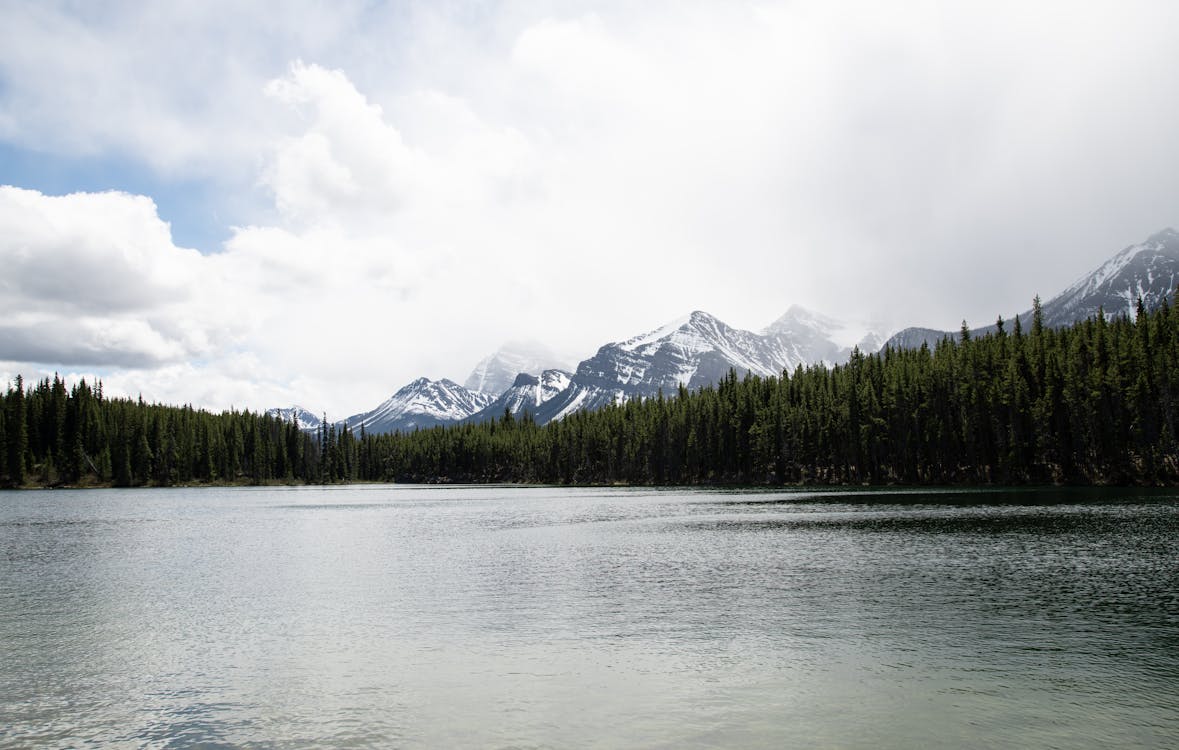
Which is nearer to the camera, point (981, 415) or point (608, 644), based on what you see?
point (608, 644)

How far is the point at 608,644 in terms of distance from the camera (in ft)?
82.8

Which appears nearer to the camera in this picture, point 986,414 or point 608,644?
point 608,644

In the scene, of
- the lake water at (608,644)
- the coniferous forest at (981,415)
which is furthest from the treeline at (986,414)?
the lake water at (608,644)

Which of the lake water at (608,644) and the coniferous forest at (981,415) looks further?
Result: the coniferous forest at (981,415)

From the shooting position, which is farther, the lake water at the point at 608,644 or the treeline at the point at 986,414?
the treeline at the point at 986,414

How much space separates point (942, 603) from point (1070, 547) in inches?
855

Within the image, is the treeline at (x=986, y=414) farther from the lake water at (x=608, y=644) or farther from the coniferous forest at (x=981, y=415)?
the lake water at (x=608, y=644)

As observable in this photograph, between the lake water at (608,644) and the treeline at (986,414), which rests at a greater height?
the treeline at (986,414)

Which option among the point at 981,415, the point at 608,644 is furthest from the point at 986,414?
the point at 608,644

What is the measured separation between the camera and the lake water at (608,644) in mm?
17484

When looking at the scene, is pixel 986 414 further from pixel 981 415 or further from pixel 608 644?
pixel 608 644

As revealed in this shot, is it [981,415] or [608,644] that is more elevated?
[981,415]

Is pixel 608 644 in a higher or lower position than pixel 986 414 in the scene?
lower

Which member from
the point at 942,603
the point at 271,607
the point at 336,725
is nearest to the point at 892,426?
the point at 942,603
